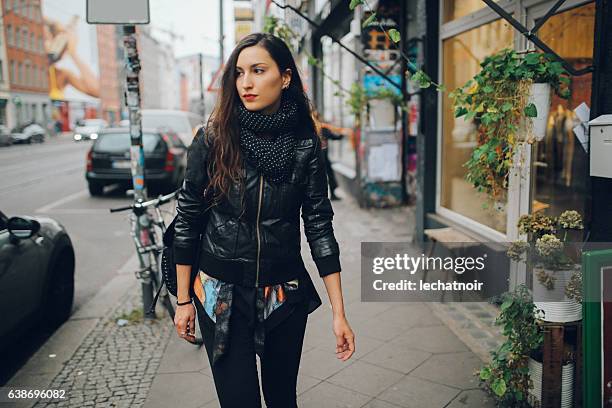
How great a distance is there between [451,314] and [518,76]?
236 cm

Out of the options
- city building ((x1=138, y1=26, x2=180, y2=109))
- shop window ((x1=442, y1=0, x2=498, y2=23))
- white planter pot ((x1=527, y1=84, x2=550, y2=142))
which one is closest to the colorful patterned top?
white planter pot ((x1=527, y1=84, x2=550, y2=142))

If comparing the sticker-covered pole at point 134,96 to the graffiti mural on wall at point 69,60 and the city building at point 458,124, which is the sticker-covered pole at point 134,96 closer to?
the city building at point 458,124

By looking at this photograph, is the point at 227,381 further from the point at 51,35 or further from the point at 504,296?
the point at 51,35

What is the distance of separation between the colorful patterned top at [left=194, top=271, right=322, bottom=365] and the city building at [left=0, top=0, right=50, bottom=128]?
1724 inches

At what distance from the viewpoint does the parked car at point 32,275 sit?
411cm

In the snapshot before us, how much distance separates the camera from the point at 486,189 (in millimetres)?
4465

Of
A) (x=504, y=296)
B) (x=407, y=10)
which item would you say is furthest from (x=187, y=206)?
(x=407, y=10)

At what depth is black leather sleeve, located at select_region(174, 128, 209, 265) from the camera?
7.38 feet

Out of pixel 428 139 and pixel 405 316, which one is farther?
pixel 428 139

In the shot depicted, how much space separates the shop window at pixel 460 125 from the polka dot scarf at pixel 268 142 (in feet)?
13.1

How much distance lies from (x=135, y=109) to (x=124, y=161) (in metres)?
8.72

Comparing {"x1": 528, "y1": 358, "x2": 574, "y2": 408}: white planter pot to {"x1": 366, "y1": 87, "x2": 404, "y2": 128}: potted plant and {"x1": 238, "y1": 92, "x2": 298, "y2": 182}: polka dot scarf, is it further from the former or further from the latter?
{"x1": 366, "y1": 87, "x2": 404, "y2": 128}: potted plant

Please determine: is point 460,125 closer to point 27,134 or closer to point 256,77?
point 256,77

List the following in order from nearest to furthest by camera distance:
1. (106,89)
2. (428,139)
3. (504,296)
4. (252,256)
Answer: (252,256), (504,296), (428,139), (106,89)
